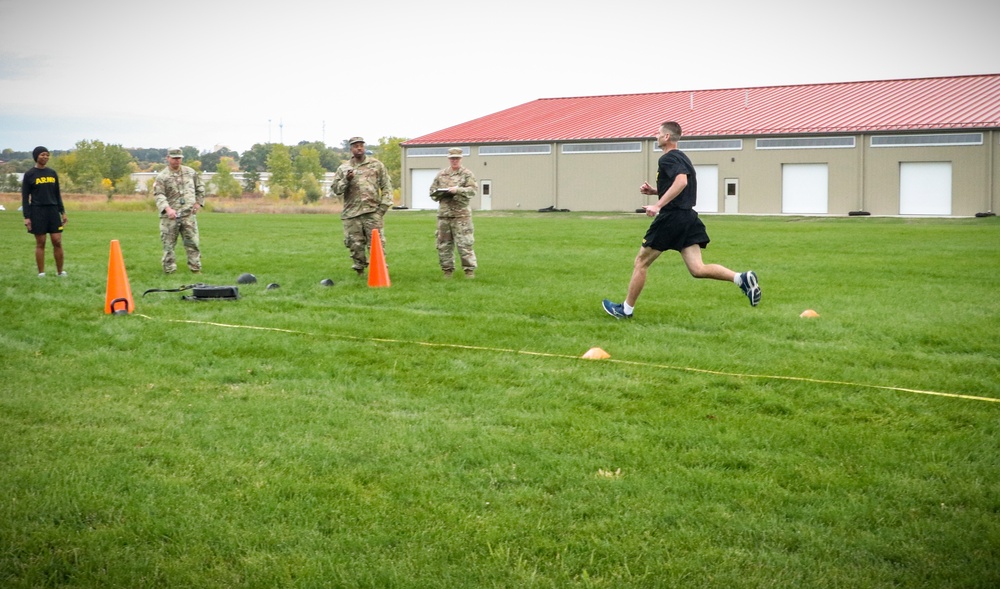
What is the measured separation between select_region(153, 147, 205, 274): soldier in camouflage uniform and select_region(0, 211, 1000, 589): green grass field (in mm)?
3471

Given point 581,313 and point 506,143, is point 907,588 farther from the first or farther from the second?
point 506,143

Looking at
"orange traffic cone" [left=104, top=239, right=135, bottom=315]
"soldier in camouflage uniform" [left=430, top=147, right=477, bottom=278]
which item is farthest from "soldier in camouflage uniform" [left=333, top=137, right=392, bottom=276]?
"orange traffic cone" [left=104, top=239, right=135, bottom=315]

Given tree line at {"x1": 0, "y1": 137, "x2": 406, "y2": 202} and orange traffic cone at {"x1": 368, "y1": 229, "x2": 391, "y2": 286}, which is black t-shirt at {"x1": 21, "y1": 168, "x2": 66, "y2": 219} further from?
tree line at {"x1": 0, "y1": 137, "x2": 406, "y2": 202}

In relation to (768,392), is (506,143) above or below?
above

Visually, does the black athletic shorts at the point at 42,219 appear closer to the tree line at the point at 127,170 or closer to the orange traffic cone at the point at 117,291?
the orange traffic cone at the point at 117,291

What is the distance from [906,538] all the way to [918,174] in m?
48.4

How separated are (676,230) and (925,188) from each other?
140ft

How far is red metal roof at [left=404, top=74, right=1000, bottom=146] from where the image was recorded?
1961 inches

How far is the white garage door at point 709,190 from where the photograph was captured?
5350 cm

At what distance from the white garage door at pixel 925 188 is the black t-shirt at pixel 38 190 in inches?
1666

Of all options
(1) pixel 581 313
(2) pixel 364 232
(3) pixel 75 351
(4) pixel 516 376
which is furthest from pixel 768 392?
(2) pixel 364 232

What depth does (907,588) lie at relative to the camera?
155 inches

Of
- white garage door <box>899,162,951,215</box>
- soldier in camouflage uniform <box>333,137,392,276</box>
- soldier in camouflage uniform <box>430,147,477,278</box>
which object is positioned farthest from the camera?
white garage door <box>899,162,951,215</box>

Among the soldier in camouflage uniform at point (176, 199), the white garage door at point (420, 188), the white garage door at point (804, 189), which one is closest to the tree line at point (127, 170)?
the white garage door at point (420, 188)
